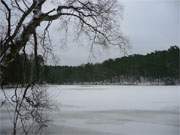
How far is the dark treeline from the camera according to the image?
3.79 meters

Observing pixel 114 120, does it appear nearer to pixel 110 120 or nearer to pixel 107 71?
pixel 110 120

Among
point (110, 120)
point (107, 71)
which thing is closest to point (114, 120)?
point (110, 120)

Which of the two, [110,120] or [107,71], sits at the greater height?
[107,71]

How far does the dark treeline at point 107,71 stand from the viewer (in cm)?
379

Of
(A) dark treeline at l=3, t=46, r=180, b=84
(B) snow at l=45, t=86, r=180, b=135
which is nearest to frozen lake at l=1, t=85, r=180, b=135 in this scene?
(B) snow at l=45, t=86, r=180, b=135

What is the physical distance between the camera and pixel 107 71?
18.2 ft

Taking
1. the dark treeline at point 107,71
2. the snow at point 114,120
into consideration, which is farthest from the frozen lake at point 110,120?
the dark treeline at point 107,71

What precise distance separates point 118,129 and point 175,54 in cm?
152

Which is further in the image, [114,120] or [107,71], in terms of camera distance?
[114,120]

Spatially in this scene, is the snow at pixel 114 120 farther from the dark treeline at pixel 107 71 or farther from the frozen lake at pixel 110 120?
the dark treeline at pixel 107 71

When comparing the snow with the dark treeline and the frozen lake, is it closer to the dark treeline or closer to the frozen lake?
the frozen lake

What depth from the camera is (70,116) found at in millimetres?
7668

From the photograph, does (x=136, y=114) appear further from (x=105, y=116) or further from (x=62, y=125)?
(x=62, y=125)

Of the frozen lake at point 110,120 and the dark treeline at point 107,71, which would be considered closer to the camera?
the dark treeline at point 107,71
